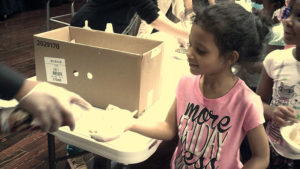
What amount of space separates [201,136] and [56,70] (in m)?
0.63

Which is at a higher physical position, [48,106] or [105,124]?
[48,106]

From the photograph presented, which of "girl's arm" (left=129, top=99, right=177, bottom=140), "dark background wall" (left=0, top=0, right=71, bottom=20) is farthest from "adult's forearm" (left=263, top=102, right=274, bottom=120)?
"dark background wall" (left=0, top=0, right=71, bottom=20)

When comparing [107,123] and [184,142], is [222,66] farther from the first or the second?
[107,123]

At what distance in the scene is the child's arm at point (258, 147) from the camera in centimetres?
96

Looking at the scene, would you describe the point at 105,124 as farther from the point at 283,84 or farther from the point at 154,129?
the point at 283,84

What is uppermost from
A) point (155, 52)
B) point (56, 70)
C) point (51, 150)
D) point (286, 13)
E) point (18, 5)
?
point (286, 13)

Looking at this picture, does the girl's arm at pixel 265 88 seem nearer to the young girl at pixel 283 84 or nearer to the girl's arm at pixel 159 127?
the young girl at pixel 283 84

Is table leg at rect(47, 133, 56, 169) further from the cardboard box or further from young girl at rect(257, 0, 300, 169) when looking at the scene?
young girl at rect(257, 0, 300, 169)

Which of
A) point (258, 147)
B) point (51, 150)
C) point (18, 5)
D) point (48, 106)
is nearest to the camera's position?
point (48, 106)

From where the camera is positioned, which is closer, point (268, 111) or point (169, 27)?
point (268, 111)

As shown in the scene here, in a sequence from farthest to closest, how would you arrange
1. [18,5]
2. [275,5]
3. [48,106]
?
[18,5]
[275,5]
[48,106]

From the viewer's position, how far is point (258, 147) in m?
0.97

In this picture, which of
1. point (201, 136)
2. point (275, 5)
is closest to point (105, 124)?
point (201, 136)

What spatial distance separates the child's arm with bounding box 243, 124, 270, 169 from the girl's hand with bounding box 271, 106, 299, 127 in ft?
0.49
